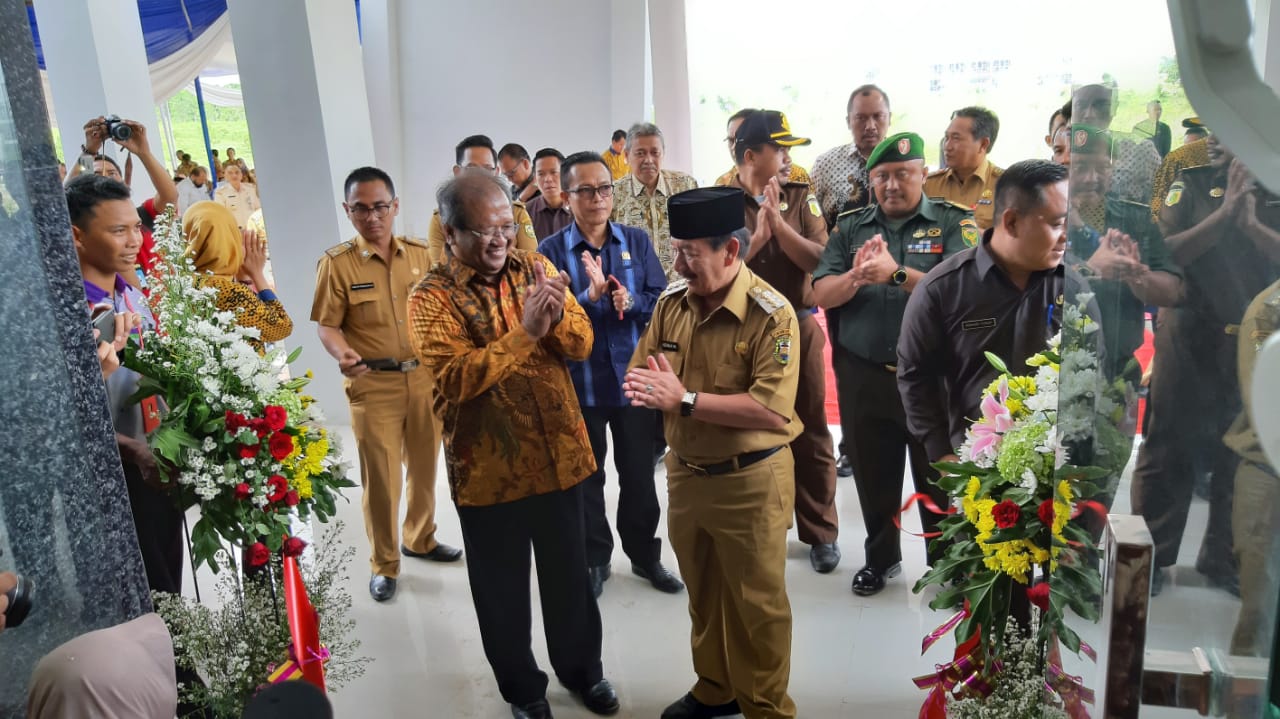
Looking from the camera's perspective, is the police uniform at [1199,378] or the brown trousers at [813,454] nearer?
the police uniform at [1199,378]

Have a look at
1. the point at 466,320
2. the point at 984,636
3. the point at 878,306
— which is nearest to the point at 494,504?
the point at 466,320

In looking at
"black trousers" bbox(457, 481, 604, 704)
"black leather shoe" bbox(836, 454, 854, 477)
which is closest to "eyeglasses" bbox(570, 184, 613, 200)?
"black trousers" bbox(457, 481, 604, 704)

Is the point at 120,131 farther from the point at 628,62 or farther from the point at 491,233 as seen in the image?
Result: the point at 628,62

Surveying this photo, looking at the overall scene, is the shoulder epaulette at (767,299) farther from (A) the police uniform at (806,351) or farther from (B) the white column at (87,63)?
(B) the white column at (87,63)

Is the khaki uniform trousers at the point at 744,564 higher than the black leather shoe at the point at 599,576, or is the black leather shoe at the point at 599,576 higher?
the khaki uniform trousers at the point at 744,564

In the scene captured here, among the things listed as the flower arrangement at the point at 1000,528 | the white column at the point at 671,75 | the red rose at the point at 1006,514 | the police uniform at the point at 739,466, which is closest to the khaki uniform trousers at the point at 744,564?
the police uniform at the point at 739,466

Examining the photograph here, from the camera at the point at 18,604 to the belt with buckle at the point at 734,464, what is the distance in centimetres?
162

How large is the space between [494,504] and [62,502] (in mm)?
1133

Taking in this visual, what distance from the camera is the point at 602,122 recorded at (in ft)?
27.8

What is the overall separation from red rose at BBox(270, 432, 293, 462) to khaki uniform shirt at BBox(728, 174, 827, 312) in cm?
222

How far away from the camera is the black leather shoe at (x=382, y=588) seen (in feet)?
12.5

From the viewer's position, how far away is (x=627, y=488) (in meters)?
3.75

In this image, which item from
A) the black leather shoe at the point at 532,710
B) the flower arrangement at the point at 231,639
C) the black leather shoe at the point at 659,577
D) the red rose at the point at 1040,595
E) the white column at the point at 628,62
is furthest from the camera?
the white column at the point at 628,62

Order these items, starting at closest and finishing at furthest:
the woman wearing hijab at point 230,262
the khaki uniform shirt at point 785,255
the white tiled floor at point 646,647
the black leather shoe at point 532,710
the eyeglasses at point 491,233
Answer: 1. the eyeglasses at point 491,233
2. the black leather shoe at point 532,710
3. the white tiled floor at point 646,647
4. the woman wearing hijab at point 230,262
5. the khaki uniform shirt at point 785,255
